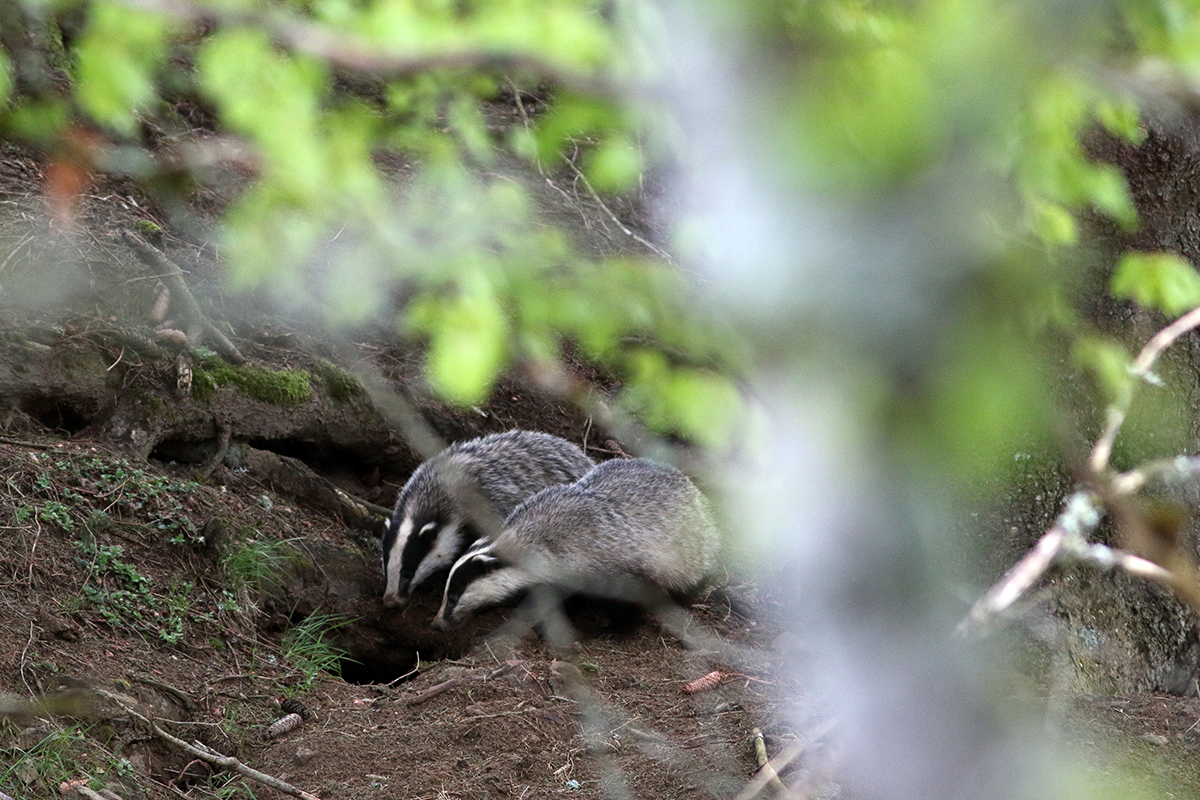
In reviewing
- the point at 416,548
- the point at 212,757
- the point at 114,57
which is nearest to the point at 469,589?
the point at 416,548

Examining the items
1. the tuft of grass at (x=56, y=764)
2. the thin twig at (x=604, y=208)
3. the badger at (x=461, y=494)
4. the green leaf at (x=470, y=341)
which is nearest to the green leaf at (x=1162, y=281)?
the thin twig at (x=604, y=208)

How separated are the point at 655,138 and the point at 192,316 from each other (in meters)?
4.08

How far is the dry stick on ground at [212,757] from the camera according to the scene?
3053 millimetres

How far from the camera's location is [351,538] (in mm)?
5098

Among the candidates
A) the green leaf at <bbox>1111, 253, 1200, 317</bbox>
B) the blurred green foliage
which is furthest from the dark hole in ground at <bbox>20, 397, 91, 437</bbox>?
the green leaf at <bbox>1111, 253, 1200, 317</bbox>

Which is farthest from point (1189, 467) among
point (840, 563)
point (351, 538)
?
point (351, 538)

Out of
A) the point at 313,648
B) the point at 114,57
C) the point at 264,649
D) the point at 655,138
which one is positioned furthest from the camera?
the point at 313,648

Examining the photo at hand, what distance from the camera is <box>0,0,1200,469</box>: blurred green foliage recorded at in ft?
2.30

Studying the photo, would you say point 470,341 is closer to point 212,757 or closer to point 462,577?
point 212,757

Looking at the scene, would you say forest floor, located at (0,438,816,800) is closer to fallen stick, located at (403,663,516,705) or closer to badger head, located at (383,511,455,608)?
fallen stick, located at (403,663,516,705)

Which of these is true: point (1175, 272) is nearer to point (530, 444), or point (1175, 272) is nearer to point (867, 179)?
point (867, 179)

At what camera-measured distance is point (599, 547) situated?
5.05m

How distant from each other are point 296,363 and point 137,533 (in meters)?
1.57

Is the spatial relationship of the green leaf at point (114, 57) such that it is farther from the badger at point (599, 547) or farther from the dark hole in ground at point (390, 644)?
the badger at point (599, 547)
